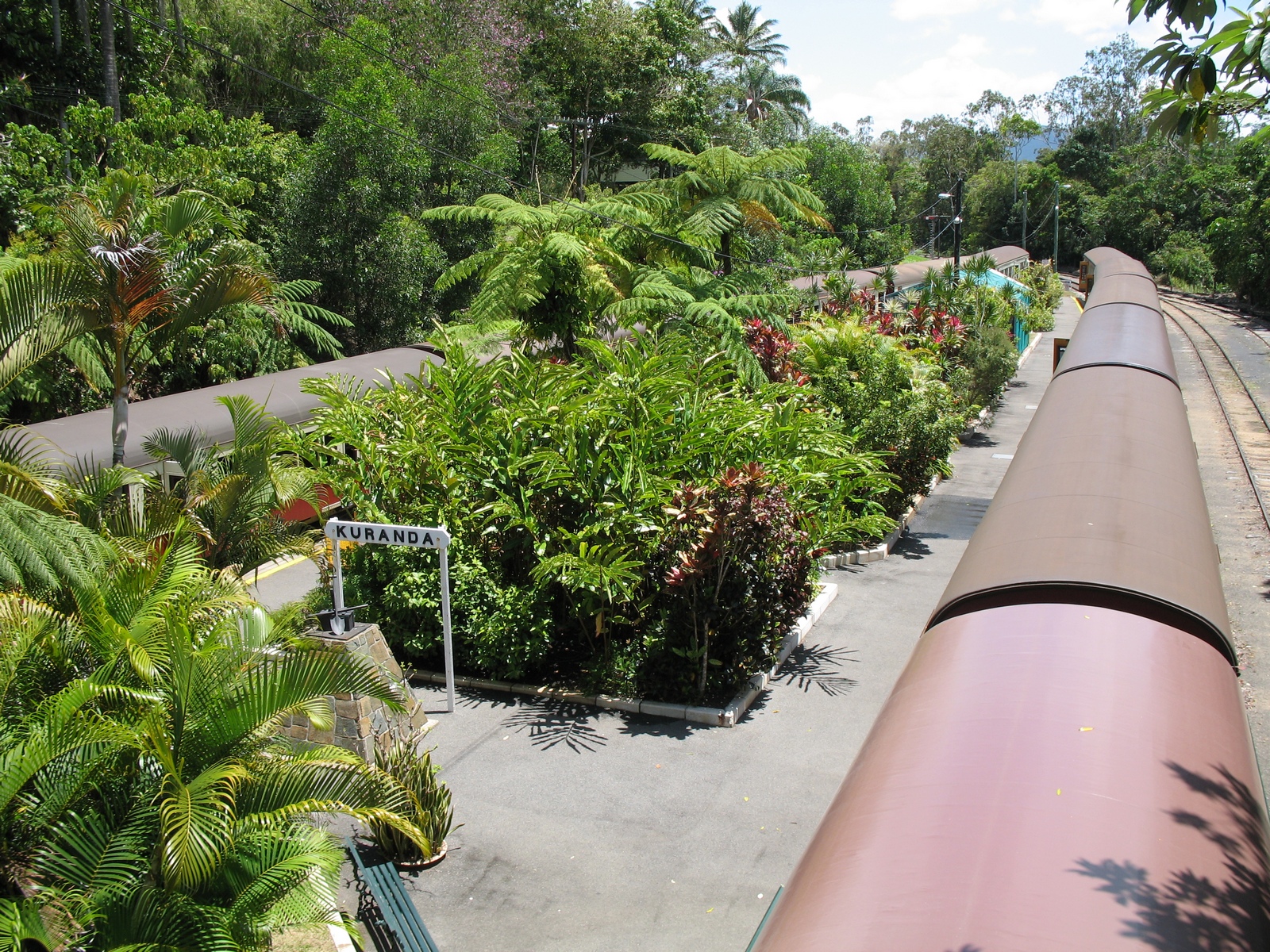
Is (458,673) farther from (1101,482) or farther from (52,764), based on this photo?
(1101,482)

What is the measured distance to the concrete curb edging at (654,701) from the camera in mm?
8656

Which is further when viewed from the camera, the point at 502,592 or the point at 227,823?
the point at 502,592

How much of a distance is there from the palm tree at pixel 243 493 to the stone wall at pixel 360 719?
1.87 meters

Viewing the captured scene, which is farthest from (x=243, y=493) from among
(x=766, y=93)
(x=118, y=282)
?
(x=766, y=93)

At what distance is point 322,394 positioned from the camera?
34.7 feet

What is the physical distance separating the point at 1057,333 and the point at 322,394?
35295 millimetres

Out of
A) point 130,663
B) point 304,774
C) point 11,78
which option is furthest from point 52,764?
point 11,78

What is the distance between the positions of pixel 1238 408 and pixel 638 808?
23.0 meters

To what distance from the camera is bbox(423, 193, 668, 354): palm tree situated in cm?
1439

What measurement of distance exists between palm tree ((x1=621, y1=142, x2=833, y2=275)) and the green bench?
1142cm

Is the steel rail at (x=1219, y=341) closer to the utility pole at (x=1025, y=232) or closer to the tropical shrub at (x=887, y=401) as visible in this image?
the tropical shrub at (x=887, y=401)

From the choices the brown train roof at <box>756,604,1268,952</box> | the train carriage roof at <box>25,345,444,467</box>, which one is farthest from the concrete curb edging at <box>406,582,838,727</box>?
the brown train roof at <box>756,604,1268,952</box>

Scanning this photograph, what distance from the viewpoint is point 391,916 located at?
5.51m

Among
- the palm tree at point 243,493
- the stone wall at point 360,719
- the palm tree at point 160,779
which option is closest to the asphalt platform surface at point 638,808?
the stone wall at point 360,719
